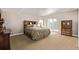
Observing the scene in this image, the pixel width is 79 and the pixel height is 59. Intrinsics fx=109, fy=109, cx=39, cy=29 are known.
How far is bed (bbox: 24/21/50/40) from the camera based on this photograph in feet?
6.55

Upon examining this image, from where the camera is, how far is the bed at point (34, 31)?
1995 millimetres

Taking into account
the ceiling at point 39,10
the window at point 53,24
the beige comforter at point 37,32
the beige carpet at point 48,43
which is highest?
the ceiling at point 39,10

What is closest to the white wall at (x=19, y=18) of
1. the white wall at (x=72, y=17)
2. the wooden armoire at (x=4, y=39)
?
the white wall at (x=72, y=17)

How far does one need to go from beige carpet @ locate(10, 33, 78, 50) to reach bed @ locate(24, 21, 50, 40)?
2.9 inches

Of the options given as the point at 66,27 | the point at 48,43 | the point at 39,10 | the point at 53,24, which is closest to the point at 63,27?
the point at 66,27

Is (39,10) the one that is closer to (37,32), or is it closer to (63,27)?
(37,32)

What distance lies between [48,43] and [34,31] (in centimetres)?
34

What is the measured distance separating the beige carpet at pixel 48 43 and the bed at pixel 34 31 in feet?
0.24

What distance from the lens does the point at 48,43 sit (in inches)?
78.9

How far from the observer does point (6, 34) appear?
1964mm

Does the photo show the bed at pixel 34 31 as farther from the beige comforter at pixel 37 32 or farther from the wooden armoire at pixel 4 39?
the wooden armoire at pixel 4 39
